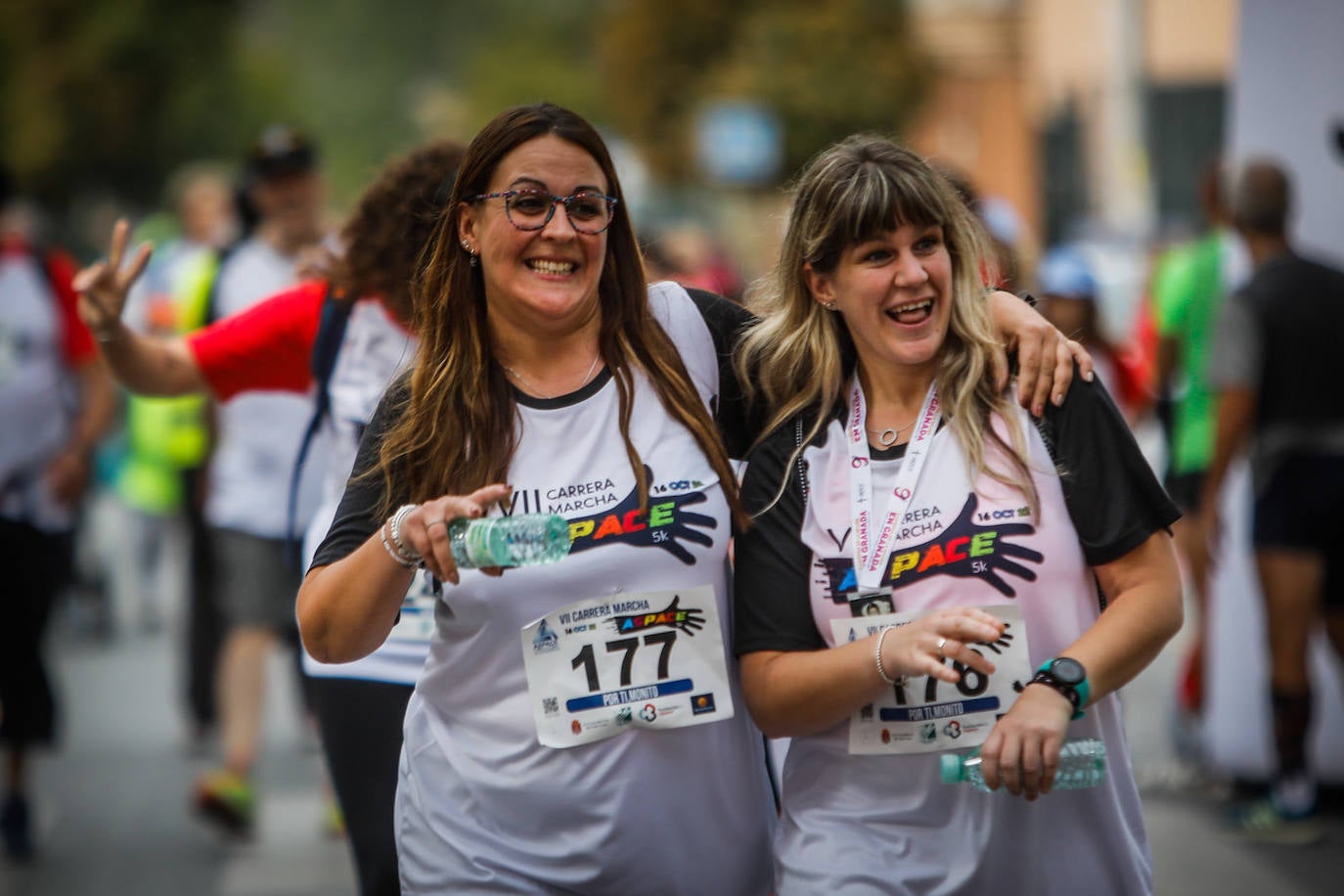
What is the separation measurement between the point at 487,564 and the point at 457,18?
359 feet

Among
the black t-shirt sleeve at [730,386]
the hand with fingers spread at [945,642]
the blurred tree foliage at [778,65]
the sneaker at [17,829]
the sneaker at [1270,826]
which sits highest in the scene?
the blurred tree foliage at [778,65]

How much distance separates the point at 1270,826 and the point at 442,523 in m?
4.64

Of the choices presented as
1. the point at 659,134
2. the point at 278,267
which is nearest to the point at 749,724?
the point at 278,267

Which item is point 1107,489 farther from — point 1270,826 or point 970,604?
point 1270,826

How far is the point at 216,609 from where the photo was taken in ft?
27.5

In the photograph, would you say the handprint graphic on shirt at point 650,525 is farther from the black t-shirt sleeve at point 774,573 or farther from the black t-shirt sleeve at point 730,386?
the black t-shirt sleeve at point 730,386

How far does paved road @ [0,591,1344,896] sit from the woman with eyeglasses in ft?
10.5

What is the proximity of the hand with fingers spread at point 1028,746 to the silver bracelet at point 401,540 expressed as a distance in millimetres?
948

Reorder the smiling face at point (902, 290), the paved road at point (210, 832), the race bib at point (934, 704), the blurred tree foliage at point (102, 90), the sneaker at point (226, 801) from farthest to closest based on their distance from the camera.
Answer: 1. the blurred tree foliage at point (102, 90)
2. the sneaker at point (226, 801)
3. the paved road at point (210, 832)
4. the smiling face at point (902, 290)
5. the race bib at point (934, 704)

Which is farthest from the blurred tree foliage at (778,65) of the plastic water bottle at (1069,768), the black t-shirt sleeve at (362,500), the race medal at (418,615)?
the plastic water bottle at (1069,768)

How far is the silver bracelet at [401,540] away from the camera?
306 centimetres

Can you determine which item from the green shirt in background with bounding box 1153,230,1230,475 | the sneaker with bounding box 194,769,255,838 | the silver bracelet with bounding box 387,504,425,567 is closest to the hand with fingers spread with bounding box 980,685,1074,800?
the silver bracelet with bounding box 387,504,425,567

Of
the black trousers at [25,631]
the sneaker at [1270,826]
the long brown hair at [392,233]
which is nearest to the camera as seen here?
the long brown hair at [392,233]

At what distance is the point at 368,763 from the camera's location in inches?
165
